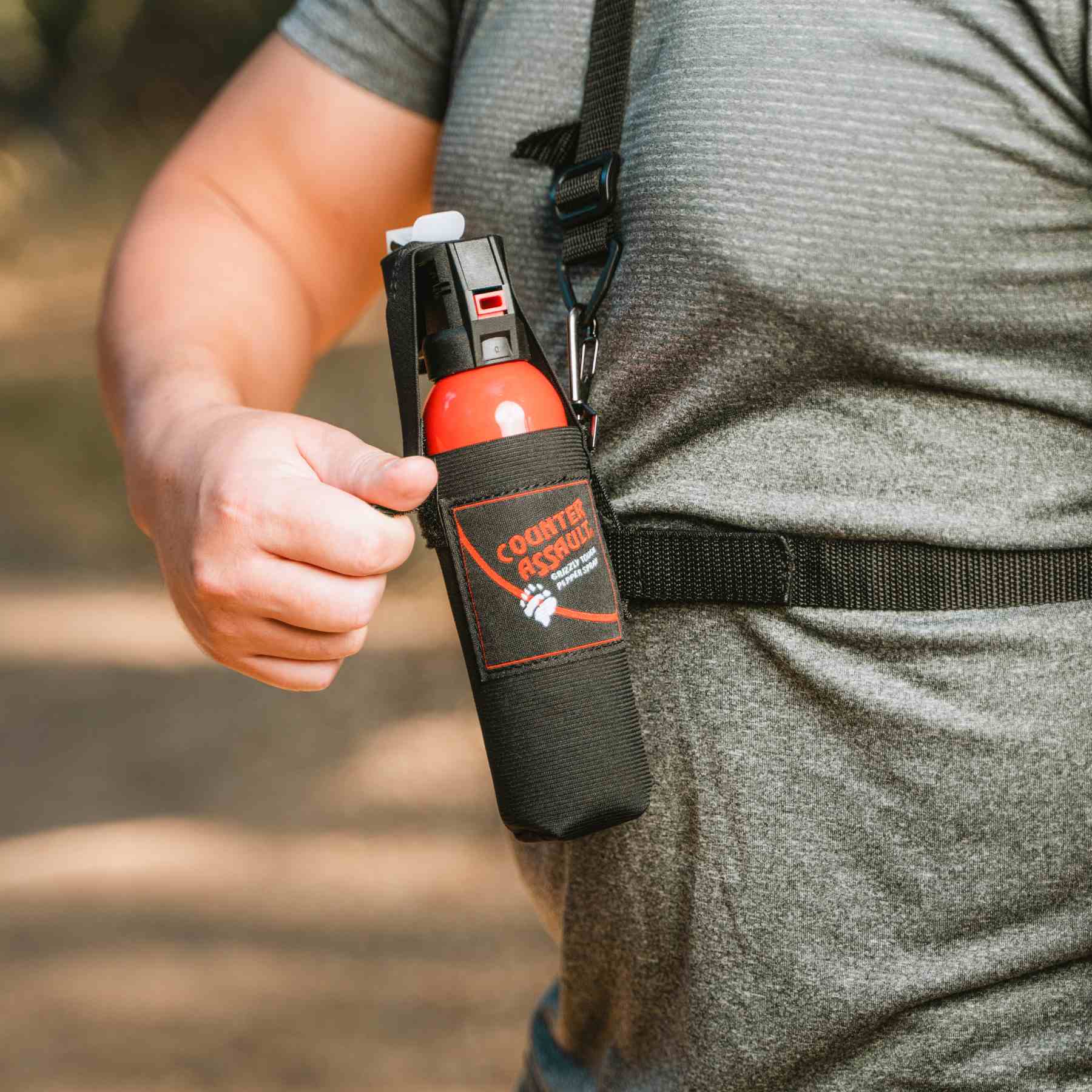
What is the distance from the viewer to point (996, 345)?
66cm

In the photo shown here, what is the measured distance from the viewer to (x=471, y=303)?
650 mm

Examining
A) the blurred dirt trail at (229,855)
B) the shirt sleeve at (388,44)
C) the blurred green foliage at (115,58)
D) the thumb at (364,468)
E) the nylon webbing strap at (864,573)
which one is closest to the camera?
the thumb at (364,468)

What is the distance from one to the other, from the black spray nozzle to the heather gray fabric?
0.09m

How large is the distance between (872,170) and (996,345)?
0.13 meters

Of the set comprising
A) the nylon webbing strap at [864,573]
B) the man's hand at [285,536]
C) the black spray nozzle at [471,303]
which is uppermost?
the black spray nozzle at [471,303]

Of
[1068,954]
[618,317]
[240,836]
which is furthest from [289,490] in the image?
[240,836]

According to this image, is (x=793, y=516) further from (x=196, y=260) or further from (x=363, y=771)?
(x=363, y=771)

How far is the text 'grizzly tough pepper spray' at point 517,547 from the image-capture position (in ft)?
2.09

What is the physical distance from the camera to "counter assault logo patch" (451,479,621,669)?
63cm

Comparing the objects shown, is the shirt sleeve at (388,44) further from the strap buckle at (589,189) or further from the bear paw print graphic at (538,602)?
the bear paw print graphic at (538,602)

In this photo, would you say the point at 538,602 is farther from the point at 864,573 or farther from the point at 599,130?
the point at 599,130

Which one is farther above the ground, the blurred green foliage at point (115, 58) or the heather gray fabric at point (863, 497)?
the heather gray fabric at point (863, 497)

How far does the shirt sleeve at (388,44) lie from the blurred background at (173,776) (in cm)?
191

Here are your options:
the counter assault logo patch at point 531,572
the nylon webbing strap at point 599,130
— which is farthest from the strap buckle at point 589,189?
the counter assault logo patch at point 531,572
